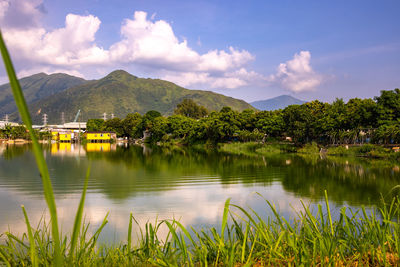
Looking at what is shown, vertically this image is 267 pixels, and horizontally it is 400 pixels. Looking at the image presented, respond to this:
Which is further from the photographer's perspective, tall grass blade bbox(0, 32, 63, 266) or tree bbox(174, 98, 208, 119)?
tree bbox(174, 98, 208, 119)

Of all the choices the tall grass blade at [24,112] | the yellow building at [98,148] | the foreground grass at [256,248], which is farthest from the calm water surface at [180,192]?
the yellow building at [98,148]

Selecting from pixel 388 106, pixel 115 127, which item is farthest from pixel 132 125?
pixel 388 106

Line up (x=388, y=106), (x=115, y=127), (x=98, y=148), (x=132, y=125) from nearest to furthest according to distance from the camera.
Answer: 1. (x=388, y=106)
2. (x=98, y=148)
3. (x=132, y=125)
4. (x=115, y=127)

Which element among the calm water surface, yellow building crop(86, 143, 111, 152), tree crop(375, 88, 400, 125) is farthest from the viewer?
yellow building crop(86, 143, 111, 152)

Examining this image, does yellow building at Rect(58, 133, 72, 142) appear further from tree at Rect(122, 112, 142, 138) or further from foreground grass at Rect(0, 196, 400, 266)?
foreground grass at Rect(0, 196, 400, 266)

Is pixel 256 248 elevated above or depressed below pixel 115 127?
below

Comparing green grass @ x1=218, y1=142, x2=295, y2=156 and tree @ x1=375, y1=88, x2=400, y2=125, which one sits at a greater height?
tree @ x1=375, y1=88, x2=400, y2=125

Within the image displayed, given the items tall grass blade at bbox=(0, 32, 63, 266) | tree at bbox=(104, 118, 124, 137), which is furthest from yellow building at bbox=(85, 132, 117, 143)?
tall grass blade at bbox=(0, 32, 63, 266)

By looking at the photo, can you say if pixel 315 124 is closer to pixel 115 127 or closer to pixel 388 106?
pixel 388 106

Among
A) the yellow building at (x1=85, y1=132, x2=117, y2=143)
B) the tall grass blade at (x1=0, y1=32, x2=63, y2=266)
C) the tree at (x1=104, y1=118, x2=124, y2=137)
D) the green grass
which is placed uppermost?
the tree at (x1=104, y1=118, x2=124, y2=137)

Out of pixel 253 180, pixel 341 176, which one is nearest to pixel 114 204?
pixel 253 180

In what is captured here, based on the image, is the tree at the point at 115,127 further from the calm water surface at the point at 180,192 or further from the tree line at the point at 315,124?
the calm water surface at the point at 180,192

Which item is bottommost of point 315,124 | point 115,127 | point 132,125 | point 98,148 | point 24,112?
point 98,148

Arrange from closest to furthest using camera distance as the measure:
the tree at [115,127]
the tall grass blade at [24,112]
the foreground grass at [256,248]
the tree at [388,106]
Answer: the tall grass blade at [24,112] < the foreground grass at [256,248] < the tree at [388,106] < the tree at [115,127]
